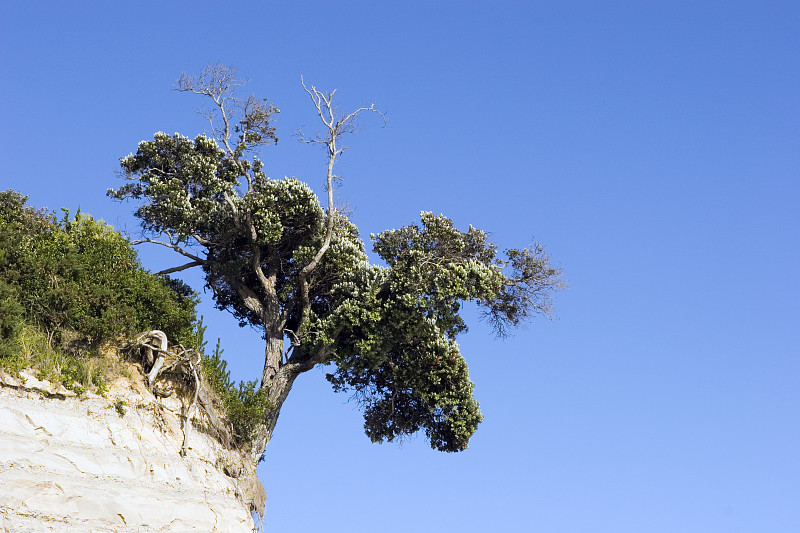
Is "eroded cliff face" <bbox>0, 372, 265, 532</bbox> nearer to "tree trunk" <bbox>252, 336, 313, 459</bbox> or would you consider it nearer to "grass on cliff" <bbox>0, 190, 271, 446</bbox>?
"grass on cliff" <bbox>0, 190, 271, 446</bbox>

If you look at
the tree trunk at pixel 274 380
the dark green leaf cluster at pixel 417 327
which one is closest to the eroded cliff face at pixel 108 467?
the tree trunk at pixel 274 380

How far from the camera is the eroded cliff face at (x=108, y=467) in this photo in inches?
838

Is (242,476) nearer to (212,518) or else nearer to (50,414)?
(212,518)

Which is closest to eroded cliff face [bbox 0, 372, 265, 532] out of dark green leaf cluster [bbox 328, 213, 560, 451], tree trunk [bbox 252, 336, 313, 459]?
tree trunk [bbox 252, 336, 313, 459]

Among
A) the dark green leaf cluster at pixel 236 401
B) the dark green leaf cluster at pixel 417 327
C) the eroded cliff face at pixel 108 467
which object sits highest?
the dark green leaf cluster at pixel 417 327

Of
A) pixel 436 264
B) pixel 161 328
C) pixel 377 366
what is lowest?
pixel 161 328

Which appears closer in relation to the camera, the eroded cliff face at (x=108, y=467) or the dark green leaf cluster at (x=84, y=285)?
the eroded cliff face at (x=108, y=467)

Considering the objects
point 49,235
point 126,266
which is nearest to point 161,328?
point 126,266

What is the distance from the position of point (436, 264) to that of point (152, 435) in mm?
10379

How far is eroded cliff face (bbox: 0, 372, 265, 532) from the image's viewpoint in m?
21.3

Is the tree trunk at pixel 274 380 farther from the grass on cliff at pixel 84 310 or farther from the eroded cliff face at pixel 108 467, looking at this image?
the eroded cliff face at pixel 108 467

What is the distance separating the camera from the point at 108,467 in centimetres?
2305

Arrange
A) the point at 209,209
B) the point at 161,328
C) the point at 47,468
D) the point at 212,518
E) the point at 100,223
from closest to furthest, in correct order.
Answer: the point at 47,468, the point at 212,518, the point at 161,328, the point at 100,223, the point at 209,209

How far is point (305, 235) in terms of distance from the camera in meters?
32.1
